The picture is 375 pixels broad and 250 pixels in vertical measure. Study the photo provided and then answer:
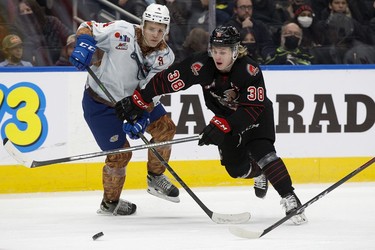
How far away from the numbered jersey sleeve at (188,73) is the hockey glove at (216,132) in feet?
0.81

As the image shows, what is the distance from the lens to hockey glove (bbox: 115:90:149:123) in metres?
5.04

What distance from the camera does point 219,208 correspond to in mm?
5703

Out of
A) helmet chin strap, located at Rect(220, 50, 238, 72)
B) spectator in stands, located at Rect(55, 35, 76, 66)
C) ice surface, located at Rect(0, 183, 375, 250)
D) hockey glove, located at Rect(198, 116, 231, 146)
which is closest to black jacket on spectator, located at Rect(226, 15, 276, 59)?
ice surface, located at Rect(0, 183, 375, 250)

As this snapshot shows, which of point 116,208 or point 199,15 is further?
point 199,15

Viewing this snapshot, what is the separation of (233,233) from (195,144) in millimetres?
1947

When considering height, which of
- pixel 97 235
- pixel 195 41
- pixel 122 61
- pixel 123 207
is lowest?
pixel 123 207

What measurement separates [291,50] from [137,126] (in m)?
2.01

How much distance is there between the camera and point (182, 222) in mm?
5133

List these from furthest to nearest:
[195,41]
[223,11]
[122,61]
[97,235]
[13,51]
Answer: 1. [223,11]
2. [195,41]
3. [13,51]
4. [122,61]
5. [97,235]

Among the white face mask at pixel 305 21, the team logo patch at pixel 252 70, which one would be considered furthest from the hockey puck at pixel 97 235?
the white face mask at pixel 305 21

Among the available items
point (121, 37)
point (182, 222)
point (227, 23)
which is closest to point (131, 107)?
point (121, 37)

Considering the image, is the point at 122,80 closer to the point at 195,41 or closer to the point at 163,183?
the point at 163,183

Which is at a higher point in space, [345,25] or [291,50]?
[345,25]

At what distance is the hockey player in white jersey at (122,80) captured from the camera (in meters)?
5.11
